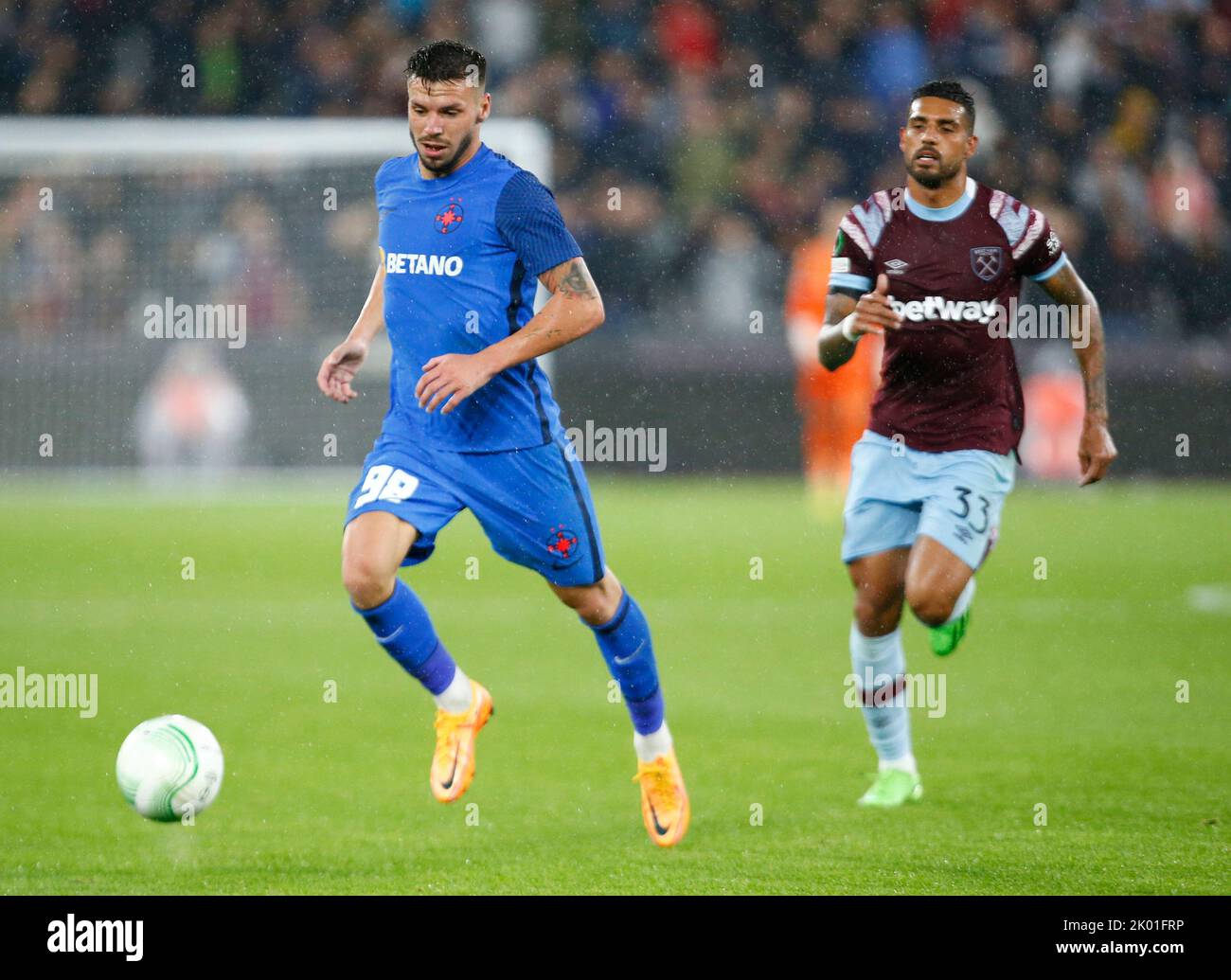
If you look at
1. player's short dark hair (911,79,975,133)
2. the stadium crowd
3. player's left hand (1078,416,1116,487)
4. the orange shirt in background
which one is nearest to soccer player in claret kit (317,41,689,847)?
player's short dark hair (911,79,975,133)

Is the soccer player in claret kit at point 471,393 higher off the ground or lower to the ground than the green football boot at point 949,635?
higher

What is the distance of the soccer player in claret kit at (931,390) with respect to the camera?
20.7 feet

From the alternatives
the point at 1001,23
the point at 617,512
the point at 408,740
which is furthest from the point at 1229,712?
the point at 1001,23

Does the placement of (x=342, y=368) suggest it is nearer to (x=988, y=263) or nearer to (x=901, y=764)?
(x=988, y=263)

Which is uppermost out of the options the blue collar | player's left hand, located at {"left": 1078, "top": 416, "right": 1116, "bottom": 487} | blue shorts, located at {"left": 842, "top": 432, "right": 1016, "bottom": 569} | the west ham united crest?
the blue collar

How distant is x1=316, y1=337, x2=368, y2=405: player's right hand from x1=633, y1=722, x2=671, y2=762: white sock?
144 cm

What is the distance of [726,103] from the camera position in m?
18.8

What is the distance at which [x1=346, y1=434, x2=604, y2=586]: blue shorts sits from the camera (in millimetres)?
5727

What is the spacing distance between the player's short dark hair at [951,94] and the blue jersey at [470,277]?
4.41 ft

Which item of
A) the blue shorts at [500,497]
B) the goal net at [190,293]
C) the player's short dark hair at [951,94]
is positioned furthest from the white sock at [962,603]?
the goal net at [190,293]

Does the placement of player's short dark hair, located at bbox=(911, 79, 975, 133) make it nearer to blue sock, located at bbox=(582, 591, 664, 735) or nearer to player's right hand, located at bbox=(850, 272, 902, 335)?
player's right hand, located at bbox=(850, 272, 902, 335)

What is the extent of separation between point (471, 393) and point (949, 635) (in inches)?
85.1

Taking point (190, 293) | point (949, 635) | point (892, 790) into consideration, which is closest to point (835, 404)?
point (190, 293)

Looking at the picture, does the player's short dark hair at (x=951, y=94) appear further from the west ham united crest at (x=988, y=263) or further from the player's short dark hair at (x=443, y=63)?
the player's short dark hair at (x=443, y=63)
